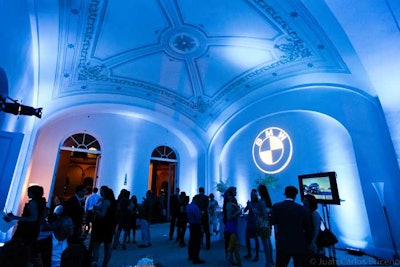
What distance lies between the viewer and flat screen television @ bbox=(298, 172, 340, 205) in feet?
15.4

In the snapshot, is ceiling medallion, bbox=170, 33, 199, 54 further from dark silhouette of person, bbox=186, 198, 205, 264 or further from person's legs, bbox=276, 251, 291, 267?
person's legs, bbox=276, 251, 291, 267

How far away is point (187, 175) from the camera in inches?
396

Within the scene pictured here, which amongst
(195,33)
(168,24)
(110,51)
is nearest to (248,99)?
(195,33)

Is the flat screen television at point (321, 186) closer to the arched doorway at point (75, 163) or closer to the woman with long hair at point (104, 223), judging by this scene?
the woman with long hair at point (104, 223)

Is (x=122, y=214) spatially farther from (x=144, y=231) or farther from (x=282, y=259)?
(x=282, y=259)

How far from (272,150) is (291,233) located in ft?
15.3

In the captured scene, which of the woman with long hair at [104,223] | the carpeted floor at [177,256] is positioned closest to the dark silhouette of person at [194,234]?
the carpeted floor at [177,256]

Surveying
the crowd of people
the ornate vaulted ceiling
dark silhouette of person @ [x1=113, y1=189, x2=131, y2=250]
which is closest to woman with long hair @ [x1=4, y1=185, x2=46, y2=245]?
the crowd of people

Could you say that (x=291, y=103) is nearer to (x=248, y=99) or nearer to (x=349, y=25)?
Answer: (x=248, y=99)

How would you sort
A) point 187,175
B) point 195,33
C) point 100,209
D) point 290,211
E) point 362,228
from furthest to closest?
point 187,175 → point 195,33 → point 362,228 → point 100,209 → point 290,211

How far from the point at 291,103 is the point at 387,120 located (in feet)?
8.08

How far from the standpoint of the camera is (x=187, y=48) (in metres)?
6.00

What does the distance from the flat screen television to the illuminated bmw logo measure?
852 millimetres

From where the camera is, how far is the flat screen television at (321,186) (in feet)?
15.4
